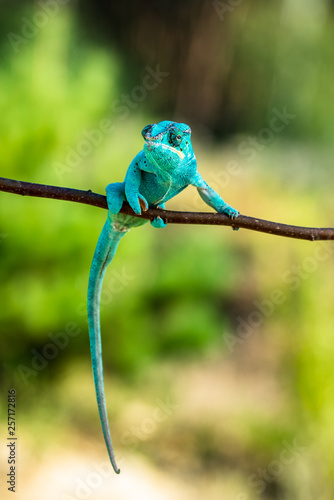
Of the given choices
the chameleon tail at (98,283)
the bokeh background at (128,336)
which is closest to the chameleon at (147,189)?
the chameleon tail at (98,283)

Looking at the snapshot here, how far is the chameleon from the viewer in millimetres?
883

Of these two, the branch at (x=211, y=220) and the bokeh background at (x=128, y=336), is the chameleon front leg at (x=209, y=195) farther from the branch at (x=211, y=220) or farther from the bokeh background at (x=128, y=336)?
the bokeh background at (x=128, y=336)

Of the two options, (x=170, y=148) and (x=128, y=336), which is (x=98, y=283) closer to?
(x=170, y=148)

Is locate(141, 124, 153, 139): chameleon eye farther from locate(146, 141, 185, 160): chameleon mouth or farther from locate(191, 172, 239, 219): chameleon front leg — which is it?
locate(191, 172, 239, 219): chameleon front leg

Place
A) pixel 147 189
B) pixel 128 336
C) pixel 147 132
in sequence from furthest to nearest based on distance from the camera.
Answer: pixel 128 336
pixel 147 189
pixel 147 132

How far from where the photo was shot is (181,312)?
321 cm

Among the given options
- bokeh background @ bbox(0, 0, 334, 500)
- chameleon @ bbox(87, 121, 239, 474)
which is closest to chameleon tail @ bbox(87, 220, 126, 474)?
chameleon @ bbox(87, 121, 239, 474)

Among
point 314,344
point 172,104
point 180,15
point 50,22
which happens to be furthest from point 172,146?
point 180,15

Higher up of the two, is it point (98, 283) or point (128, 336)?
point (98, 283)

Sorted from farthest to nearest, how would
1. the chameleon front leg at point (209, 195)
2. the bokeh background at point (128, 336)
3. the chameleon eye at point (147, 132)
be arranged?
the bokeh background at point (128, 336), the chameleon front leg at point (209, 195), the chameleon eye at point (147, 132)

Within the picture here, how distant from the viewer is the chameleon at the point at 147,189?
883mm

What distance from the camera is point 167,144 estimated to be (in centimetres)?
89

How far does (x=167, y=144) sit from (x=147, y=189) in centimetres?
12

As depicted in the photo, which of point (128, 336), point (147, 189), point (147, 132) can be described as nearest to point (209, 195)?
point (147, 189)
